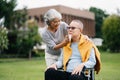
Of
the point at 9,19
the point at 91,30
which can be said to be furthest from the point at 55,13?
the point at 91,30

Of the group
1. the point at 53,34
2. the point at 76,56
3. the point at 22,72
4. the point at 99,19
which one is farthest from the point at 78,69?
the point at 99,19

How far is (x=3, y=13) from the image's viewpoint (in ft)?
128

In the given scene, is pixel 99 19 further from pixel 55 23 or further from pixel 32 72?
pixel 55 23

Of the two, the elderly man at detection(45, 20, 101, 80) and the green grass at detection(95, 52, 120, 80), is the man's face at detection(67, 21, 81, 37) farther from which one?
the green grass at detection(95, 52, 120, 80)

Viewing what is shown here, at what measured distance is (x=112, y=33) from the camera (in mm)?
61250

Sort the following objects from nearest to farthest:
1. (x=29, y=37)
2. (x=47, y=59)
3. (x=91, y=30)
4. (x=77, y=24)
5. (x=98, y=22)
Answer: (x=77, y=24) < (x=47, y=59) < (x=29, y=37) < (x=91, y=30) < (x=98, y=22)

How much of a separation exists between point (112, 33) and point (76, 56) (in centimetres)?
5647

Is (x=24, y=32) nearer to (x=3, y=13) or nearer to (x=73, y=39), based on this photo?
(x=3, y=13)

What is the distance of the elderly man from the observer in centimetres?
520

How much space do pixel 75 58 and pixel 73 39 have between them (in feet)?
0.88

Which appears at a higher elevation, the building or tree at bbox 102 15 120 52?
the building

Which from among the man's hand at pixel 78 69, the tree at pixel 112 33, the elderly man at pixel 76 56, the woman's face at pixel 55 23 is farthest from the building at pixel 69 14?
the man's hand at pixel 78 69

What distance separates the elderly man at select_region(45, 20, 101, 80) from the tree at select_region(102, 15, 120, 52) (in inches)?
2096

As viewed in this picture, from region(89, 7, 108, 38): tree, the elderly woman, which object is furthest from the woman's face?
region(89, 7, 108, 38): tree
